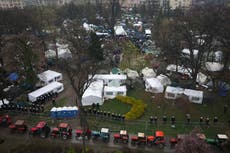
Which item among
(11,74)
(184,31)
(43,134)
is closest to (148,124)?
(43,134)

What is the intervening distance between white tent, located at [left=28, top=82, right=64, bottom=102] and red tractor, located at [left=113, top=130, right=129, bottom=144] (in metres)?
11.2

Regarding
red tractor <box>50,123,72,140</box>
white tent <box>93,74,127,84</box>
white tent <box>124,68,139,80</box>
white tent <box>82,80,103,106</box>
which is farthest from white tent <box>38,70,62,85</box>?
red tractor <box>50,123,72,140</box>

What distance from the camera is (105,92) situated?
25.0m

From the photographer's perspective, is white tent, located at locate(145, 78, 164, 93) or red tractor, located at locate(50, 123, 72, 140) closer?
red tractor, located at locate(50, 123, 72, 140)

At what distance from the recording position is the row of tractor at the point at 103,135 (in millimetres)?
17188

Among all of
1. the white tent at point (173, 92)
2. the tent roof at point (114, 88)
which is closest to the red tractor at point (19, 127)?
the tent roof at point (114, 88)

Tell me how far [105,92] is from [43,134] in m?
8.91

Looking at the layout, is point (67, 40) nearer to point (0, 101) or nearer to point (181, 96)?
point (0, 101)

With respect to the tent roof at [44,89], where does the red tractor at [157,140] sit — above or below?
below

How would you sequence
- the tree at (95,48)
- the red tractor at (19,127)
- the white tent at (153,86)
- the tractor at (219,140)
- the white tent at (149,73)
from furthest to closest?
1. the tree at (95,48)
2. the white tent at (149,73)
3. the white tent at (153,86)
4. the red tractor at (19,127)
5. the tractor at (219,140)

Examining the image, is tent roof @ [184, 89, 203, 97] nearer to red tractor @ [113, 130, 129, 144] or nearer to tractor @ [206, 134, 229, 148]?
tractor @ [206, 134, 229, 148]

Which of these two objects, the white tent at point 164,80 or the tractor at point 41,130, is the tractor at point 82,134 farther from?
the white tent at point 164,80

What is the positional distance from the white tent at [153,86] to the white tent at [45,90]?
11.0 m

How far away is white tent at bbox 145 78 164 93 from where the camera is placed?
1019 inches
